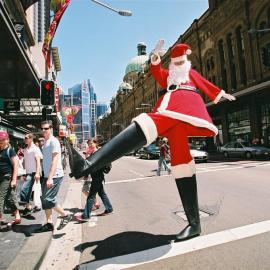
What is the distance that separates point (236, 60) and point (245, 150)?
11.8 meters

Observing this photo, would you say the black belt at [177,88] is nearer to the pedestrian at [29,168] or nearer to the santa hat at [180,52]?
the santa hat at [180,52]

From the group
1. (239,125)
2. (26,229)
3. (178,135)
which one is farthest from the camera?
(239,125)

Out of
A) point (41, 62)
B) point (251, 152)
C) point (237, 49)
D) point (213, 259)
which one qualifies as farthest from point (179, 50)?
point (41, 62)

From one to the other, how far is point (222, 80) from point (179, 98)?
32645 mm

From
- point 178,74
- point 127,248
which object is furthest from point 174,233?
point 178,74

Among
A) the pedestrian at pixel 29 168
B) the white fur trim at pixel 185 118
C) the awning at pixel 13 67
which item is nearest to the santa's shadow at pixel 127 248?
the white fur trim at pixel 185 118

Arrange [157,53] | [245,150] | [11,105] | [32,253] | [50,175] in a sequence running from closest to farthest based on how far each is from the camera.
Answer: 1. [32,253]
2. [157,53]
3. [50,175]
4. [11,105]
5. [245,150]

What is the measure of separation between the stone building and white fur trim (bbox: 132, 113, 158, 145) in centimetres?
2280

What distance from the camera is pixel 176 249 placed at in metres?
4.05

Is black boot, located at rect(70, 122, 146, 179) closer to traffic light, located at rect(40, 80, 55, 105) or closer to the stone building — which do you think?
traffic light, located at rect(40, 80, 55, 105)

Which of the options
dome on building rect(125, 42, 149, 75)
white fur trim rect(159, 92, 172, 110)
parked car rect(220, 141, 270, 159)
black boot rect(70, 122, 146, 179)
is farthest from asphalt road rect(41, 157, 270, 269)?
dome on building rect(125, 42, 149, 75)

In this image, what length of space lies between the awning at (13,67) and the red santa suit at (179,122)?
3.44 metres

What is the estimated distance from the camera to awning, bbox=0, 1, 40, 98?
6.55 metres

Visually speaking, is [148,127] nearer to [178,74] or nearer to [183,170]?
[183,170]
